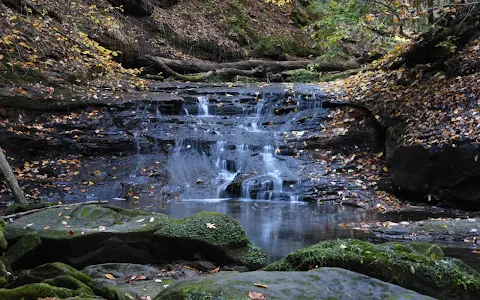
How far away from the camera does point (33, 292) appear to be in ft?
10.0

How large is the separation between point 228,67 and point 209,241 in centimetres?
1562

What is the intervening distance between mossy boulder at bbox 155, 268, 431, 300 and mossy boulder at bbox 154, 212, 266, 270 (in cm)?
206

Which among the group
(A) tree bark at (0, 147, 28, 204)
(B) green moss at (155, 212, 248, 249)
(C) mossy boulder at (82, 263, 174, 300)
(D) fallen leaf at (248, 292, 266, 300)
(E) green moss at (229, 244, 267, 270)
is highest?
(A) tree bark at (0, 147, 28, 204)

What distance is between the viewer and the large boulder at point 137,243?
199 inches

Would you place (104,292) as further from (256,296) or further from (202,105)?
(202,105)

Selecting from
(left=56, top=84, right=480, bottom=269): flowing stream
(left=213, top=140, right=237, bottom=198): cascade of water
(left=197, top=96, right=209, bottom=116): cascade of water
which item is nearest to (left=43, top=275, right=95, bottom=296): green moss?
(left=56, top=84, right=480, bottom=269): flowing stream

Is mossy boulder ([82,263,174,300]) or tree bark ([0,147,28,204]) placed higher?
tree bark ([0,147,28,204])

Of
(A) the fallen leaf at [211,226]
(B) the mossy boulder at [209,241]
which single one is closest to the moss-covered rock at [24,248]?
(B) the mossy boulder at [209,241]

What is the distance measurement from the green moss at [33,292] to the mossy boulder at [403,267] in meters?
1.74

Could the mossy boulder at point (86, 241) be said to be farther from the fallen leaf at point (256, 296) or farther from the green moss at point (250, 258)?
the fallen leaf at point (256, 296)

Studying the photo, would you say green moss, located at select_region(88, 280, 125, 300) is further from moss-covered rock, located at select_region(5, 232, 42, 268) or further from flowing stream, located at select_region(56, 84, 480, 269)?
flowing stream, located at select_region(56, 84, 480, 269)

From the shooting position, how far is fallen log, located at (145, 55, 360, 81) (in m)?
18.3

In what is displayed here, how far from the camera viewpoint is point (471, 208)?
31.0ft

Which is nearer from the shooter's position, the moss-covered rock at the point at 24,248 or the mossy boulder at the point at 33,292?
the mossy boulder at the point at 33,292
